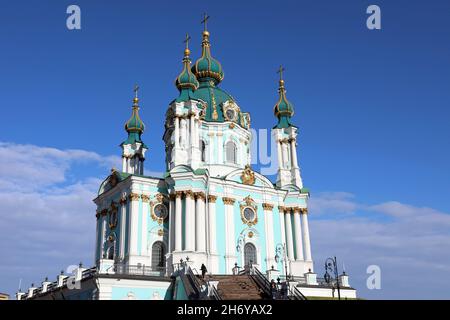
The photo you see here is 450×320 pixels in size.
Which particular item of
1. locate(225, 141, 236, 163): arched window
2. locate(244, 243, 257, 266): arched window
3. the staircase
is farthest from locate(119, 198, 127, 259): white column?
locate(225, 141, 236, 163): arched window

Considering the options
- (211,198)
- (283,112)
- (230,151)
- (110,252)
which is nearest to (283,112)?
(283,112)

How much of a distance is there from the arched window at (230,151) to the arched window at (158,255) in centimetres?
890

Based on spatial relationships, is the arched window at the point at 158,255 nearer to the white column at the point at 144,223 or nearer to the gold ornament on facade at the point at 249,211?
the white column at the point at 144,223

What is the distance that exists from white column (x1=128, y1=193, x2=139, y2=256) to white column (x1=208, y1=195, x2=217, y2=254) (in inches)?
192

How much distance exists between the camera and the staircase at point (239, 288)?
2484 cm

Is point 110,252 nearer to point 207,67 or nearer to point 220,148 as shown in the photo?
point 220,148

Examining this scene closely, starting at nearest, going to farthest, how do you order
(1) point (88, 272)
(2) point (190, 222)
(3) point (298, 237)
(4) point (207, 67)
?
(1) point (88, 272), (2) point (190, 222), (3) point (298, 237), (4) point (207, 67)

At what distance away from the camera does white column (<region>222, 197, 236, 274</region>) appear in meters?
34.1

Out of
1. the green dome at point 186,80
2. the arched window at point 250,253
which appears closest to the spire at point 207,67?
the green dome at point 186,80

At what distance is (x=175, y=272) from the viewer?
97.5 feet

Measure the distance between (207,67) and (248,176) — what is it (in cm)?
1105

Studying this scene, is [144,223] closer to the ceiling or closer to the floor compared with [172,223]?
closer to the ceiling

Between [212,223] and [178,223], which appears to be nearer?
[178,223]

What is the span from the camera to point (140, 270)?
99.8 ft
